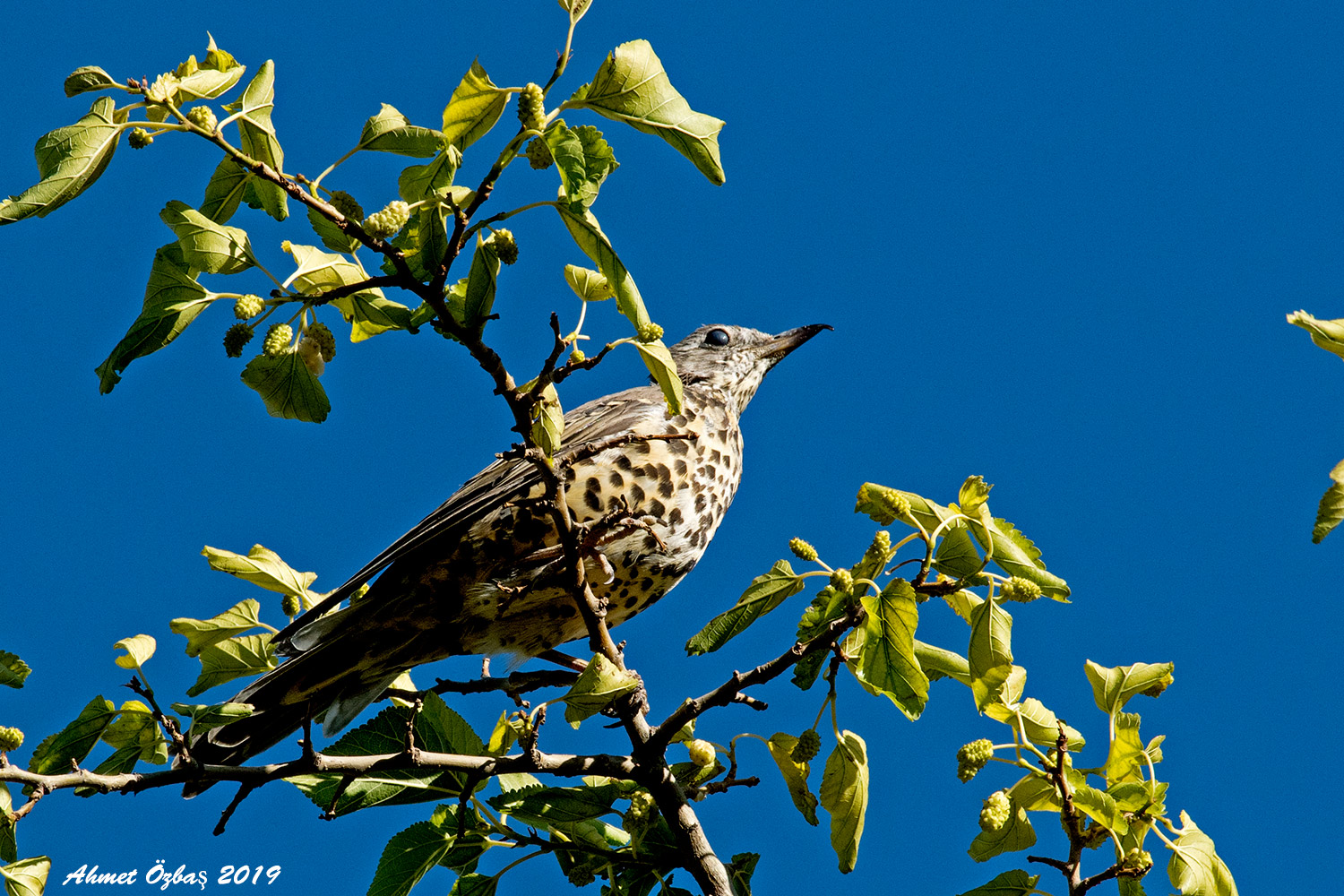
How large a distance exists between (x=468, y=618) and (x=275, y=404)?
1638mm

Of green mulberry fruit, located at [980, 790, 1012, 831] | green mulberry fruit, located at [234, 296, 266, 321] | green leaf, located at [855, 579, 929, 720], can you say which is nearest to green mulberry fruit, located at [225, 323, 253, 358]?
green mulberry fruit, located at [234, 296, 266, 321]

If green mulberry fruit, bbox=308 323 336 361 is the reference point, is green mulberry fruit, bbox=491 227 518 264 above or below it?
below

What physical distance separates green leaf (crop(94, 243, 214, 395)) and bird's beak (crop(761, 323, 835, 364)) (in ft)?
13.6

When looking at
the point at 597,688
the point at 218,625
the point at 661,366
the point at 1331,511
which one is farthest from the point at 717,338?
the point at 1331,511

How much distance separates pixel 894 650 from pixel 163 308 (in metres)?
1.86

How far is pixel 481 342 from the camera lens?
2.91m

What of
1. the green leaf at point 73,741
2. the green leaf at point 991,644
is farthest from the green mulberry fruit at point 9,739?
the green leaf at point 991,644

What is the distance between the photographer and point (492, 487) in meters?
4.87

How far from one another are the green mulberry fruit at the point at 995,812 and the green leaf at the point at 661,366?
1.24 meters

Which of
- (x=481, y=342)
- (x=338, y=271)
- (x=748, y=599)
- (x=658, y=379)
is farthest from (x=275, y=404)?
(x=748, y=599)

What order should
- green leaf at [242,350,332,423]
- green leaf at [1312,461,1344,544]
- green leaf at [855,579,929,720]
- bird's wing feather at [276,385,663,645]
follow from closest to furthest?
1. green leaf at [1312,461,1344,544]
2. green leaf at [855,579,929,720]
3. green leaf at [242,350,332,423]
4. bird's wing feather at [276,385,663,645]

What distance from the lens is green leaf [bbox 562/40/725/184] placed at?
8.34ft

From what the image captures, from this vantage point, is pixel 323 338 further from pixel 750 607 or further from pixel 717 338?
pixel 717 338

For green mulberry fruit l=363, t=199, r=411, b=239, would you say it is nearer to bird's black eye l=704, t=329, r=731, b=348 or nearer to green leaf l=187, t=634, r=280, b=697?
green leaf l=187, t=634, r=280, b=697
